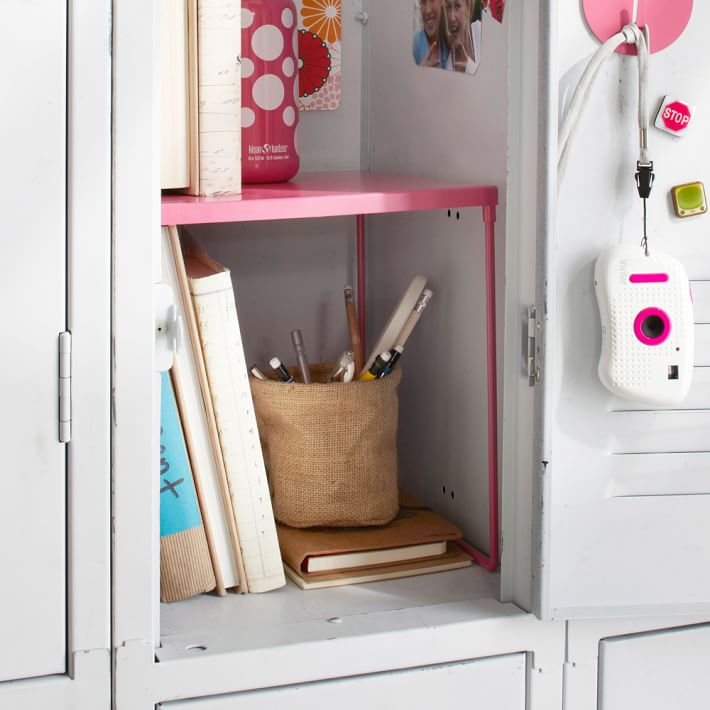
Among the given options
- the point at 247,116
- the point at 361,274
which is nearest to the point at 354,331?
the point at 361,274

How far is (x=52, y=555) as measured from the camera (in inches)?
38.0

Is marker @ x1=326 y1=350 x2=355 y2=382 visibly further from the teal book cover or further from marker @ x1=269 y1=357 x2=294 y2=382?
the teal book cover

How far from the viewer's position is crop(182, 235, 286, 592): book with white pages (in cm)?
113

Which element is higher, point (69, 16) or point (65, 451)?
point (69, 16)

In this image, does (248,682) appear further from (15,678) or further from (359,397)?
(359,397)

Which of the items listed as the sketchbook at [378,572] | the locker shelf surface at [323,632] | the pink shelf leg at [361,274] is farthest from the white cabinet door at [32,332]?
the pink shelf leg at [361,274]

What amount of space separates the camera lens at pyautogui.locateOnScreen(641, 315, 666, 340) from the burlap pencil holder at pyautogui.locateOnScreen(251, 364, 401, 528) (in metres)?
0.34

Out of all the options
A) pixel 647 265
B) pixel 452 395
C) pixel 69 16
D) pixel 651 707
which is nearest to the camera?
pixel 69 16

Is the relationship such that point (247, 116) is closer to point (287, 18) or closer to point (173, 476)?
point (287, 18)

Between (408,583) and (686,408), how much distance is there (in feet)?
1.15

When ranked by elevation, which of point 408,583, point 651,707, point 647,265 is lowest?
point 651,707

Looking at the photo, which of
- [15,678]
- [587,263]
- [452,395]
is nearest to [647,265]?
[587,263]

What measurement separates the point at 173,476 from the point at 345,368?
27cm

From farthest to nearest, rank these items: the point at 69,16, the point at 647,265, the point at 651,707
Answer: the point at 651,707 < the point at 647,265 < the point at 69,16
